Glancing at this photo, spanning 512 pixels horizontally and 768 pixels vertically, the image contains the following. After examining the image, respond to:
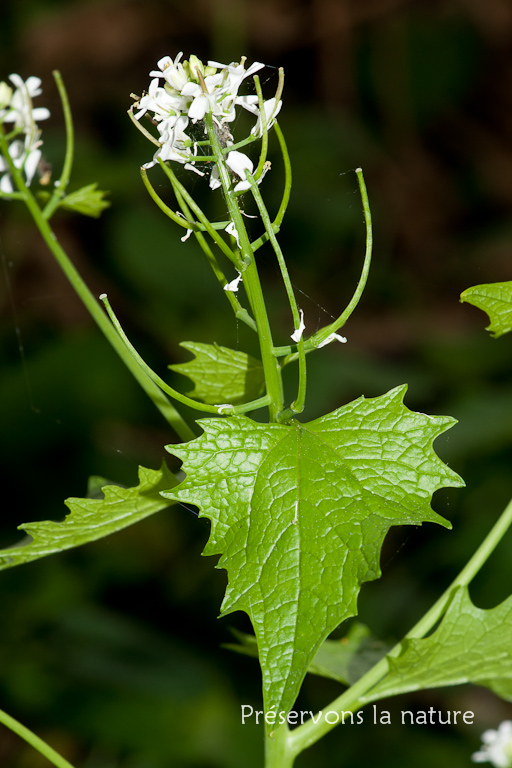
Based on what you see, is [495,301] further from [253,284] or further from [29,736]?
[29,736]

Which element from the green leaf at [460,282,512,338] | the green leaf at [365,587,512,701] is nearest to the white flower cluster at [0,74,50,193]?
the green leaf at [460,282,512,338]

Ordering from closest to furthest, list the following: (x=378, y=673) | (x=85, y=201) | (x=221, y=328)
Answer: (x=378, y=673) < (x=85, y=201) < (x=221, y=328)

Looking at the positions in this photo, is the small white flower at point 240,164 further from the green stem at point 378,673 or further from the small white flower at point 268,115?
the green stem at point 378,673

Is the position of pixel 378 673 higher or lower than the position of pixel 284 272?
lower

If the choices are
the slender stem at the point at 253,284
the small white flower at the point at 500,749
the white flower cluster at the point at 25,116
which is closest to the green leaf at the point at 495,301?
the slender stem at the point at 253,284

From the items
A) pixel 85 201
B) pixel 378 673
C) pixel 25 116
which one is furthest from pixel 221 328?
pixel 378 673
